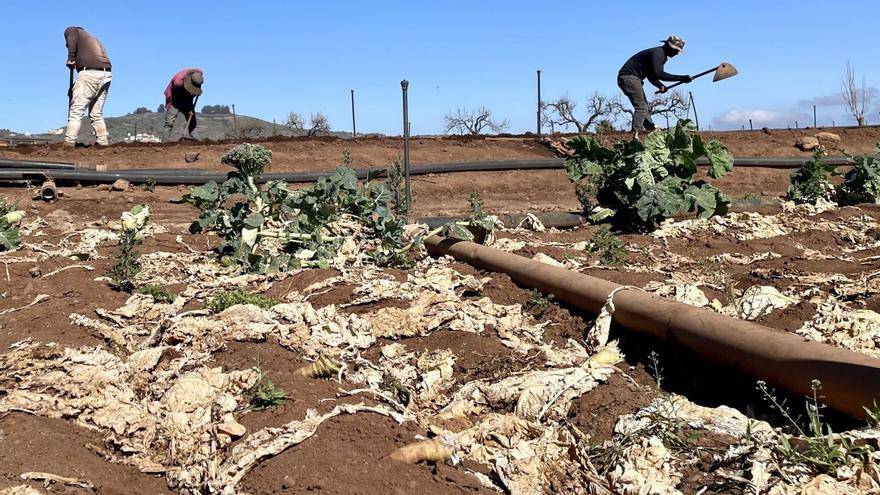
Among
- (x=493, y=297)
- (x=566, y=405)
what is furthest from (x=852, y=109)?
(x=566, y=405)

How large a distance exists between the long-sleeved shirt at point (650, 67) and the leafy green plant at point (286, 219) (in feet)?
23.4

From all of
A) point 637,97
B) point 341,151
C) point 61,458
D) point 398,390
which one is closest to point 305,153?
point 341,151

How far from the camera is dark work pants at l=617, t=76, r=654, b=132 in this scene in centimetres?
1233

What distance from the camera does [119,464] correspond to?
264cm

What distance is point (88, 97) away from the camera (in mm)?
11688

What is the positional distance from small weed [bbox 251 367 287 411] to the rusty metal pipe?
5.28ft

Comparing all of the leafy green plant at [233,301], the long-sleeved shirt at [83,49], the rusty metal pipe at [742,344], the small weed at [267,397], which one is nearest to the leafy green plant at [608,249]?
the rusty metal pipe at [742,344]

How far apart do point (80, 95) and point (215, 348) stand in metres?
9.33

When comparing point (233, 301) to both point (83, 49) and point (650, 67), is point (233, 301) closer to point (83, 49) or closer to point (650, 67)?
point (83, 49)

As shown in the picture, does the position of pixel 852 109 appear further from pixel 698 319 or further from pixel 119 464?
pixel 119 464

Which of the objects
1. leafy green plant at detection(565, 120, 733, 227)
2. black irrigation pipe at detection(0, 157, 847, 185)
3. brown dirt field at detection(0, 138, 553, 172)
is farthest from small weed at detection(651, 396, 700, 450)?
brown dirt field at detection(0, 138, 553, 172)

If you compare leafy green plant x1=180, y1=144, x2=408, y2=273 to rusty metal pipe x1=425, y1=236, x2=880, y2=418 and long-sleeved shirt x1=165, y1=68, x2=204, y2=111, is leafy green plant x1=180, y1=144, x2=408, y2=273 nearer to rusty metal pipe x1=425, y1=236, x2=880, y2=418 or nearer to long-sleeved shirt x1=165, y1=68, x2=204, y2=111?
rusty metal pipe x1=425, y1=236, x2=880, y2=418

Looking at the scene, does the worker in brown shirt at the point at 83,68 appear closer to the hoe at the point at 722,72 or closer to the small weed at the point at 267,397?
the hoe at the point at 722,72

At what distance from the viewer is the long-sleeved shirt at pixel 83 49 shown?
37.4 ft
